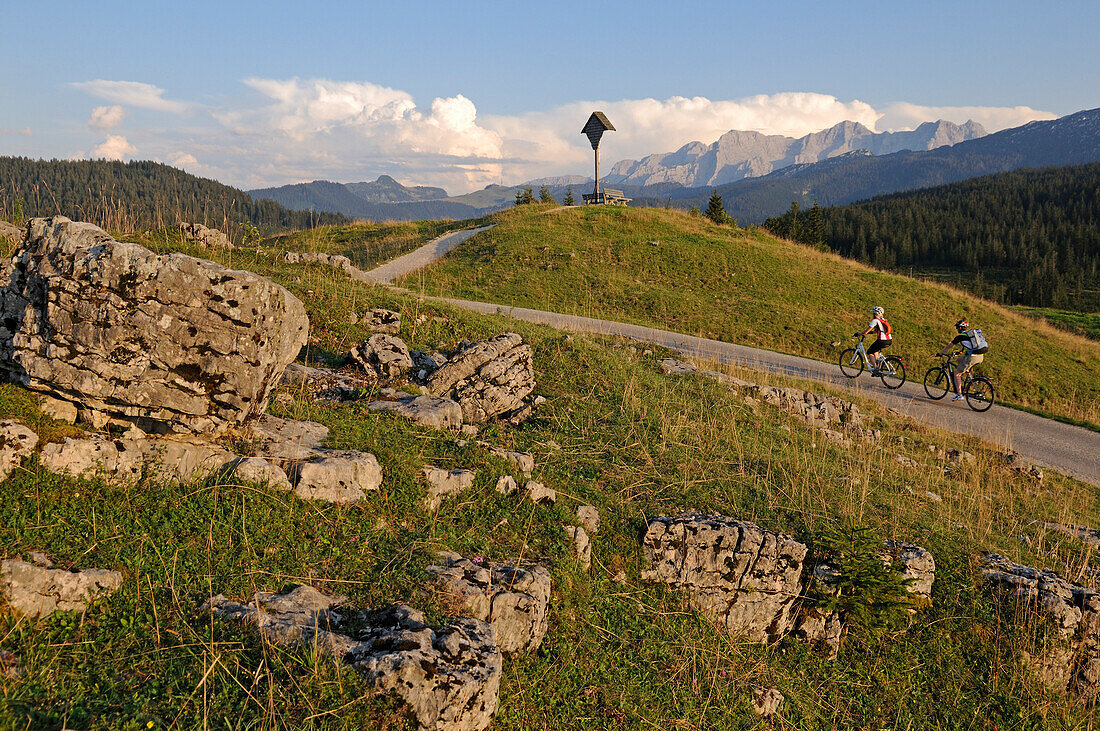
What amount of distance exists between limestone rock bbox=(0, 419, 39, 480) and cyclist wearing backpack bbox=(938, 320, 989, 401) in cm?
2059

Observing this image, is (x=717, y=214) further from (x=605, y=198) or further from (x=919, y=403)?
(x=919, y=403)

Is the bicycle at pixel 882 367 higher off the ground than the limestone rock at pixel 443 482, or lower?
lower

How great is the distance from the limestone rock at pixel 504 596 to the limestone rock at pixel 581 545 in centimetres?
87

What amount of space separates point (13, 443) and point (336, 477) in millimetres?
2675

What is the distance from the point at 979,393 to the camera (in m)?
17.6

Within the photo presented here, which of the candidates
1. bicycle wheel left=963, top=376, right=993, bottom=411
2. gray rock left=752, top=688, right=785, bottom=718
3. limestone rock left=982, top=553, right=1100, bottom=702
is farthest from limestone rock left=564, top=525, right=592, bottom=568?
bicycle wheel left=963, top=376, right=993, bottom=411

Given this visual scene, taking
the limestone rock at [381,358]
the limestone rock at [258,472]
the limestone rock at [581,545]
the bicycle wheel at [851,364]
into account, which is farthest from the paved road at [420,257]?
the limestone rock at [581,545]

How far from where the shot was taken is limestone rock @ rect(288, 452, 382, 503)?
18.7 feet

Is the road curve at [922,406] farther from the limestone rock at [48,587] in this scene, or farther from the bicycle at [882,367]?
the limestone rock at [48,587]

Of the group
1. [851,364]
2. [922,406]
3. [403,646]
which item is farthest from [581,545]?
[851,364]

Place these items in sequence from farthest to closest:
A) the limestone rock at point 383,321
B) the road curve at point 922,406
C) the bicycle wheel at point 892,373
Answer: the bicycle wheel at point 892,373 < the road curve at point 922,406 < the limestone rock at point 383,321

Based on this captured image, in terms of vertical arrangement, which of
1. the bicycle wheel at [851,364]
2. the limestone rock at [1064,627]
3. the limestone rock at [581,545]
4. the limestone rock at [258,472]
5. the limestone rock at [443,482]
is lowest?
the limestone rock at [1064,627]

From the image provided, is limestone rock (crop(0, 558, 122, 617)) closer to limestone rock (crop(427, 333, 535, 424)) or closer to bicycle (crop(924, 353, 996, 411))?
limestone rock (crop(427, 333, 535, 424))

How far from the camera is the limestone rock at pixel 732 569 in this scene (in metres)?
6.70
